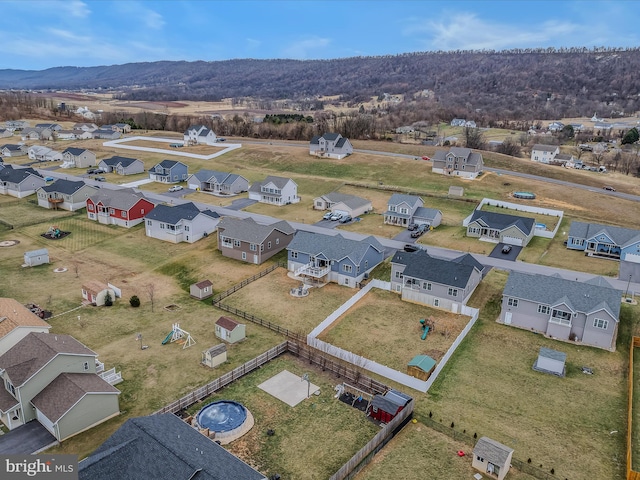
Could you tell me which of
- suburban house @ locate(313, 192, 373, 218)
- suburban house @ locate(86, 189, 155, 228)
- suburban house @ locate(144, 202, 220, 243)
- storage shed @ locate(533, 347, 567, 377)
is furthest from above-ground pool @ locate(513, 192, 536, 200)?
suburban house @ locate(86, 189, 155, 228)

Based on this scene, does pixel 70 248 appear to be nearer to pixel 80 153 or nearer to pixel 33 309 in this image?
pixel 33 309

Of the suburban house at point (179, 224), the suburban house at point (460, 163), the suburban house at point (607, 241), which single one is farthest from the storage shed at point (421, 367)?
the suburban house at point (460, 163)

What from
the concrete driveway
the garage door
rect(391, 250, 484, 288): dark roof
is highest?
rect(391, 250, 484, 288): dark roof

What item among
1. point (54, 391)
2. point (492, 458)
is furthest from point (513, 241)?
point (54, 391)

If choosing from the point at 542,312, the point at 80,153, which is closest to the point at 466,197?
the point at 542,312

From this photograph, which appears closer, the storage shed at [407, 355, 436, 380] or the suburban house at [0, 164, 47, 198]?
the storage shed at [407, 355, 436, 380]

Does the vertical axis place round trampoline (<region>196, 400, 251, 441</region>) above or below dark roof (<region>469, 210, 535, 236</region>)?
below

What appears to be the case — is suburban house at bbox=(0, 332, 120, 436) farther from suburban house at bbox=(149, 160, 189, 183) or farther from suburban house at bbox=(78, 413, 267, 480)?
suburban house at bbox=(149, 160, 189, 183)
